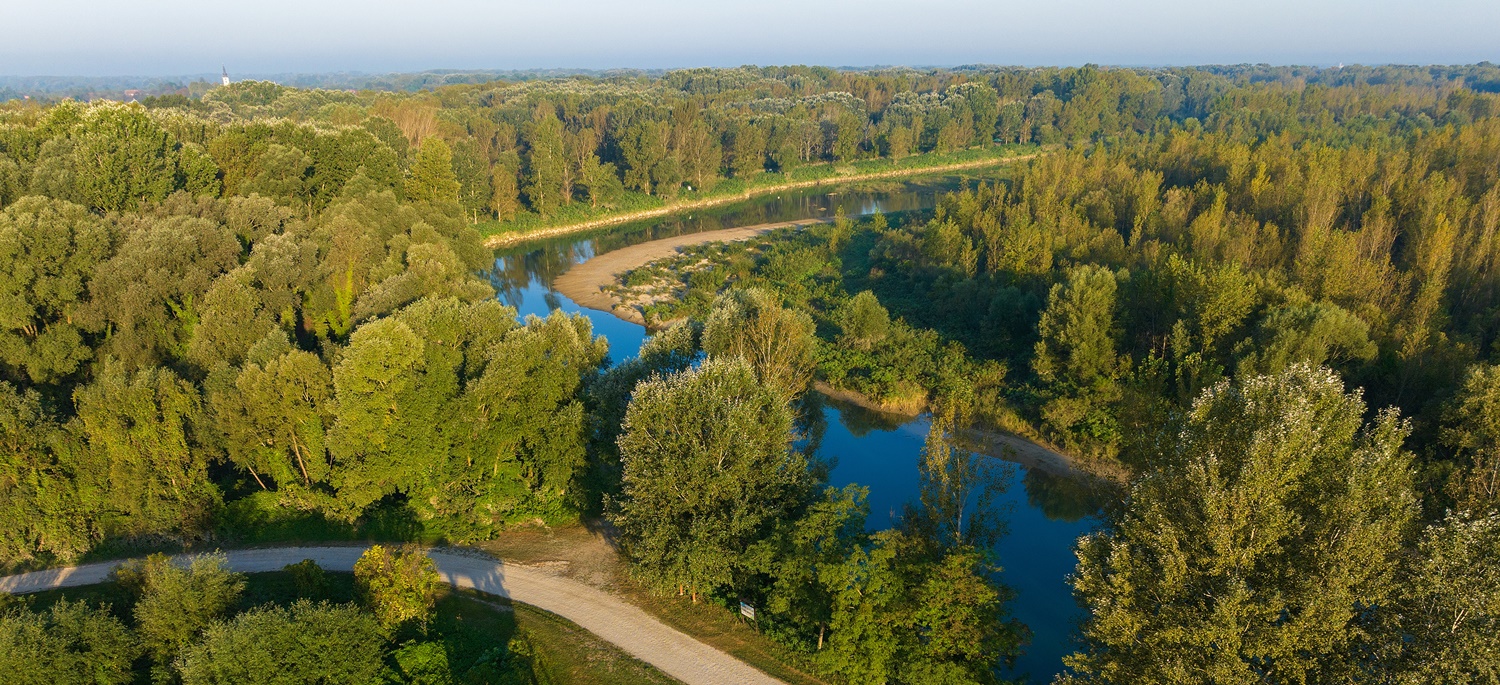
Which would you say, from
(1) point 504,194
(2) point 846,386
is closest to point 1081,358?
(2) point 846,386

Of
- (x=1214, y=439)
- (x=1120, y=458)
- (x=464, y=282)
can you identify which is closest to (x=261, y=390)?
(x=464, y=282)

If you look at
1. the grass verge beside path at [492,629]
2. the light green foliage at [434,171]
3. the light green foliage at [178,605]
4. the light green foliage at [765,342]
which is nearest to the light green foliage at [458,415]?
the grass verge beside path at [492,629]

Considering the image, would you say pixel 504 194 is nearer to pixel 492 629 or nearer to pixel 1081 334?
pixel 1081 334

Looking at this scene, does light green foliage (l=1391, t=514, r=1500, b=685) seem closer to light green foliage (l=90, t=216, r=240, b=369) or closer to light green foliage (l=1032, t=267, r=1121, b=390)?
light green foliage (l=1032, t=267, r=1121, b=390)

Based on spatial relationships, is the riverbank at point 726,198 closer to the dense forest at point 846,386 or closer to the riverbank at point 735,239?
the riverbank at point 735,239

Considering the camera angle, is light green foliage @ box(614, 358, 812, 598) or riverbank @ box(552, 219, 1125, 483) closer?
light green foliage @ box(614, 358, 812, 598)

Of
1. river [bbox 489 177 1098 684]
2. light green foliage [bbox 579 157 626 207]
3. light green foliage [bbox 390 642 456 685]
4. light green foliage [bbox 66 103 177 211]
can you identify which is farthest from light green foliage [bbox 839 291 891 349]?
light green foliage [bbox 579 157 626 207]
